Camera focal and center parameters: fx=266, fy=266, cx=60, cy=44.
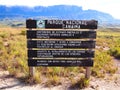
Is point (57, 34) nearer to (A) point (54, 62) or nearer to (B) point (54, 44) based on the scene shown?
(B) point (54, 44)

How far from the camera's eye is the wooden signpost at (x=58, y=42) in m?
9.04

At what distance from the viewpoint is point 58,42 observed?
30.0ft

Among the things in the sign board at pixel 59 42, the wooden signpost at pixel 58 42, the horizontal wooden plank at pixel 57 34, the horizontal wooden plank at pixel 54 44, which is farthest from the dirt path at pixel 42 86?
the horizontal wooden plank at pixel 57 34

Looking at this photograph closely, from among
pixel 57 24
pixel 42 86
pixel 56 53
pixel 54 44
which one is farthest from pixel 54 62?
pixel 57 24

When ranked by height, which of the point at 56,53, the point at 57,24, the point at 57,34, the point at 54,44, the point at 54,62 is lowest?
the point at 54,62

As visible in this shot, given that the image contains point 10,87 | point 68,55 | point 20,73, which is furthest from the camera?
point 20,73

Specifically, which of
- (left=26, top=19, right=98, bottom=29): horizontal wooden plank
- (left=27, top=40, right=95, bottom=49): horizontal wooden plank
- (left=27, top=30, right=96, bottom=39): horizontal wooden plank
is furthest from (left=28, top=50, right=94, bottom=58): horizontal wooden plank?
(left=26, top=19, right=98, bottom=29): horizontal wooden plank

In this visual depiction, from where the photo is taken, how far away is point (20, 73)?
9.84 metres

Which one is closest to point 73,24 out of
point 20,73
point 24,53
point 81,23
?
point 81,23

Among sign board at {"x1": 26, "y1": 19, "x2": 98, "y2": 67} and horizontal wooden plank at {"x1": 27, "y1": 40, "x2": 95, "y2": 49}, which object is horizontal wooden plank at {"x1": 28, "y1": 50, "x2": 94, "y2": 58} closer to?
sign board at {"x1": 26, "y1": 19, "x2": 98, "y2": 67}

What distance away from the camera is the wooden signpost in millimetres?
9039

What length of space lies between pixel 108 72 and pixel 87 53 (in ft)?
6.11

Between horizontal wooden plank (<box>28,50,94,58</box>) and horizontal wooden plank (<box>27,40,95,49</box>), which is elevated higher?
horizontal wooden plank (<box>27,40,95,49</box>)

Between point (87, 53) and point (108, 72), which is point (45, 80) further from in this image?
point (108, 72)
